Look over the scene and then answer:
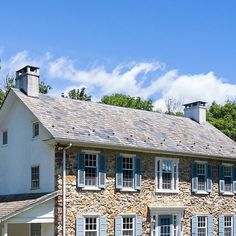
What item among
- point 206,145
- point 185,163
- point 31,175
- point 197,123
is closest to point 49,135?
point 31,175

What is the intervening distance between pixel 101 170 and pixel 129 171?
5.88 ft

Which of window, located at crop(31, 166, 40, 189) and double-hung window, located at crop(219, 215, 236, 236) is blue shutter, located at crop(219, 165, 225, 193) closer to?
double-hung window, located at crop(219, 215, 236, 236)

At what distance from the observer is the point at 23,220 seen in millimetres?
21844

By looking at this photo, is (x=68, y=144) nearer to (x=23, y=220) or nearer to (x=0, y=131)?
(x=23, y=220)

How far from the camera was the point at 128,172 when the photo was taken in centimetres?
2530

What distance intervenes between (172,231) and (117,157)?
5.02 metres

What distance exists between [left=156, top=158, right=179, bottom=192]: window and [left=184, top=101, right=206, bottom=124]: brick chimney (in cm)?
777

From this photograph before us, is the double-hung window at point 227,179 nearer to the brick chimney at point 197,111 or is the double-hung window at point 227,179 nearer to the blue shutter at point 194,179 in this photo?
the blue shutter at point 194,179

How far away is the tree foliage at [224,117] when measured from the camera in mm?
52069

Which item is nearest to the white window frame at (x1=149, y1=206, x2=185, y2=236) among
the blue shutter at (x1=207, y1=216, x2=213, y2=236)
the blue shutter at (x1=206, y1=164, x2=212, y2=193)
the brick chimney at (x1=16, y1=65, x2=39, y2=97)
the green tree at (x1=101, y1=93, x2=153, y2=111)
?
the blue shutter at (x1=207, y1=216, x2=213, y2=236)

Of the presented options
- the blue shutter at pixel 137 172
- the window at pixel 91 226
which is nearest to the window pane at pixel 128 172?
the blue shutter at pixel 137 172

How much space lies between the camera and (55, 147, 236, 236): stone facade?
2311 centimetres

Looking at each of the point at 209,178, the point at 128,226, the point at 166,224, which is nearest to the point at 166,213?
the point at 166,224

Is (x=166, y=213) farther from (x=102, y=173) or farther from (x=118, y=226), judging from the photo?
(x=102, y=173)
